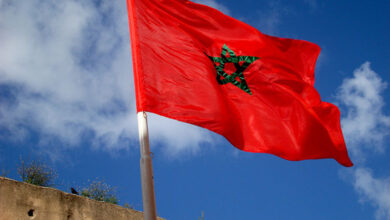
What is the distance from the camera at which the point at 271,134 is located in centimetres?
630

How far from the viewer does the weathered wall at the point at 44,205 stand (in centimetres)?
→ 533

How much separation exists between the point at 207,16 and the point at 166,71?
167 centimetres

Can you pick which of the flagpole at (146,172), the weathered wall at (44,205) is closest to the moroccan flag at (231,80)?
the flagpole at (146,172)

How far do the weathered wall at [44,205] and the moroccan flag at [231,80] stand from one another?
6.01ft

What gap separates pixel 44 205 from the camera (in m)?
5.73

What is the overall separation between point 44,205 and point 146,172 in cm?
181

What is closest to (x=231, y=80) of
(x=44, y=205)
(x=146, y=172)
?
(x=146, y=172)

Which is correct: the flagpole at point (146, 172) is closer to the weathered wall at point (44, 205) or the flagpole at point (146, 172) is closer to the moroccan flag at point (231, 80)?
the moroccan flag at point (231, 80)

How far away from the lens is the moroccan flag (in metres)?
5.50

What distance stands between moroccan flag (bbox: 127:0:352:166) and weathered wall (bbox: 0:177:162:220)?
183 centimetres

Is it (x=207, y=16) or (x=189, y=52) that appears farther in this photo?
(x=207, y=16)

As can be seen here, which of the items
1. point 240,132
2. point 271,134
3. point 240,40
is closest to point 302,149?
point 271,134

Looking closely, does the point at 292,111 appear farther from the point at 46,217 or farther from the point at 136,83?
the point at 46,217

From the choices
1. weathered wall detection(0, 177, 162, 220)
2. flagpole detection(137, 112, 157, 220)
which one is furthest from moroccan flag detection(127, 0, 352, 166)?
weathered wall detection(0, 177, 162, 220)
